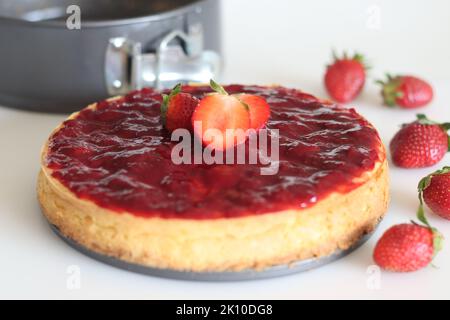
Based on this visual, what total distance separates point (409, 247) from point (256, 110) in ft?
2.17

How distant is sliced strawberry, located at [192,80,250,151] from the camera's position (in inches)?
102

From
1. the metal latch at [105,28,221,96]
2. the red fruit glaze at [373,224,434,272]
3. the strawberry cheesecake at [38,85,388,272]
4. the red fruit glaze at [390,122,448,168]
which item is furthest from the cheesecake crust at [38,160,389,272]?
the metal latch at [105,28,221,96]

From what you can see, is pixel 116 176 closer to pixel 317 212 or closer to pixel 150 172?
pixel 150 172

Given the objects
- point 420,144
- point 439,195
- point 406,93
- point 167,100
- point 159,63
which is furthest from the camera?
point 406,93

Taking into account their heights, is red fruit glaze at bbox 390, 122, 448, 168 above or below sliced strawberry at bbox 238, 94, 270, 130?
below

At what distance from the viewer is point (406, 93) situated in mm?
3541

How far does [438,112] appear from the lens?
3561 millimetres

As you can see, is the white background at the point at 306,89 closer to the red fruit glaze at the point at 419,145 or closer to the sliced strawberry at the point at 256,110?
the red fruit glaze at the point at 419,145

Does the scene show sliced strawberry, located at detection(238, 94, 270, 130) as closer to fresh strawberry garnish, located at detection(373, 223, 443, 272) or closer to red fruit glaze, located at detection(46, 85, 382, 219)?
red fruit glaze, located at detection(46, 85, 382, 219)

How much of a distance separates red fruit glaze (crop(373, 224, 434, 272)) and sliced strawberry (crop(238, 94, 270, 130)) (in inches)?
22.2

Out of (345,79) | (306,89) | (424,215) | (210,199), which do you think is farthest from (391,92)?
(210,199)

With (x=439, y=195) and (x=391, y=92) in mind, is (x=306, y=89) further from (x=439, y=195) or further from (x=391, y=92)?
(x=439, y=195)

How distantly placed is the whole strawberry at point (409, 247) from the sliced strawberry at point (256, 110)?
0.56m
